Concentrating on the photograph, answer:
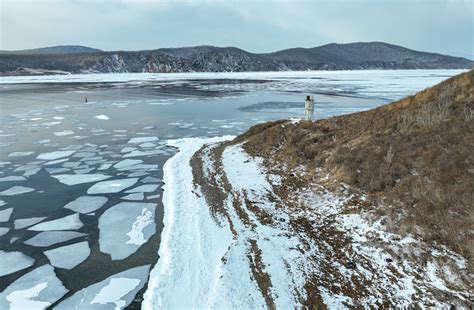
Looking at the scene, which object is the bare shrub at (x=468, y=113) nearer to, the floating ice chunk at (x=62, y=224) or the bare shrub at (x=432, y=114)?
the bare shrub at (x=432, y=114)

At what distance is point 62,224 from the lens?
25.8 ft

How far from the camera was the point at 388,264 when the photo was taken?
18.9ft

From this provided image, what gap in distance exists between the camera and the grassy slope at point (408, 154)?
20.7ft

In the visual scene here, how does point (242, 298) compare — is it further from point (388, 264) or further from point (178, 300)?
point (388, 264)

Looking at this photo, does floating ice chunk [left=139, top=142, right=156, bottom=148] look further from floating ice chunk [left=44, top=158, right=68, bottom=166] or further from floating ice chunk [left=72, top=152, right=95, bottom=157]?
floating ice chunk [left=44, top=158, right=68, bottom=166]

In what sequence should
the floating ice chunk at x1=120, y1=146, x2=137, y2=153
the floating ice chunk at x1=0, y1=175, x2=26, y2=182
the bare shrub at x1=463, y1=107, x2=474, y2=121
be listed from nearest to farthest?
the bare shrub at x1=463, y1=107, x2=474, y2=121
the floating ice chunk at x1=0, y1=175, x2=26, y2=182
the floating ice chunk at x1=120, y1=146, x2=137, y2=153

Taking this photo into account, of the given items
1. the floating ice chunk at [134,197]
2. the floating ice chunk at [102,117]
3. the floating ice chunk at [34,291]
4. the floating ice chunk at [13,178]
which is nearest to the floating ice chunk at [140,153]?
the floating ice chunk at [13,178]

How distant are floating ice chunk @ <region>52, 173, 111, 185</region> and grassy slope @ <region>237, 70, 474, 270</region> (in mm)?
5275

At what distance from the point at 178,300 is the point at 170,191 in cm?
470

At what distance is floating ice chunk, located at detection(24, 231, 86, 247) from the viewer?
7051 mm

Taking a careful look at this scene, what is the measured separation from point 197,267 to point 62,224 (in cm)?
356

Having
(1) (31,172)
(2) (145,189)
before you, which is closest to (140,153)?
(1) (31,172)

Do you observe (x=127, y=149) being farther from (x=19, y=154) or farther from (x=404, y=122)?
(x=404, y=122)

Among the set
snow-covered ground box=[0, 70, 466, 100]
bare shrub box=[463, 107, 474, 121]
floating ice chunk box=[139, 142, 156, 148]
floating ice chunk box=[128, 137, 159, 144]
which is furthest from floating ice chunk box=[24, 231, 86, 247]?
snow-covered ground box=[0, 70, 466, 100]
